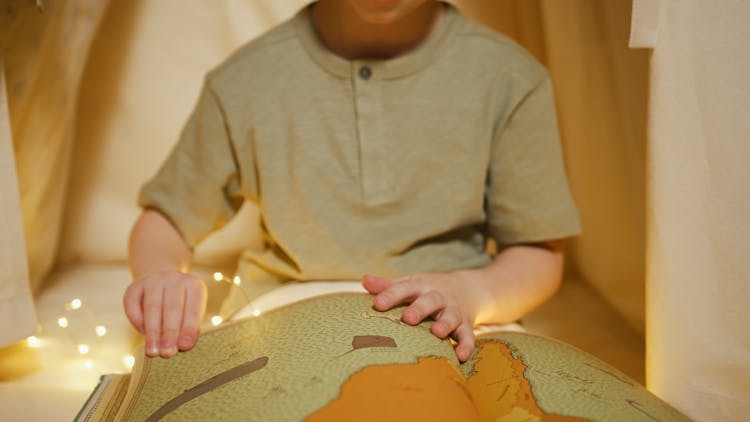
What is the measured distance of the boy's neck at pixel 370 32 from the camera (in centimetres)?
75

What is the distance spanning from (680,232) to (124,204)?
2.70ft

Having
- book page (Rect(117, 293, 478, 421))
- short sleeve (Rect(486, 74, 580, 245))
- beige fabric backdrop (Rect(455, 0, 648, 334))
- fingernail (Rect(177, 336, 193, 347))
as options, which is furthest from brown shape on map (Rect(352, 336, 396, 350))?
beige fabric backdrop (Rect(455, 0, 648, 334))

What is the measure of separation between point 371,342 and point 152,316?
0.73 feet

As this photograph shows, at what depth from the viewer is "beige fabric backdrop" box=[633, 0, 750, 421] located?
0.52m

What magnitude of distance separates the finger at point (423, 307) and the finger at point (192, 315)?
0.19 m

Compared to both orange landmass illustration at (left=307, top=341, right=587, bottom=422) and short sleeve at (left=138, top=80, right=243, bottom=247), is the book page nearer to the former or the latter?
orange landmass illustration at (left=307, top=341, right=587, bottom=422)

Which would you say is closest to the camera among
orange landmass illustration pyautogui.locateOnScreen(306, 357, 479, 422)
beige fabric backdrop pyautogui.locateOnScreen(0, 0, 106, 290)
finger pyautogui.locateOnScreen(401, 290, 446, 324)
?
orange landmass illustration pyautogui.locateOnScreen(306, 357, 479, 422)

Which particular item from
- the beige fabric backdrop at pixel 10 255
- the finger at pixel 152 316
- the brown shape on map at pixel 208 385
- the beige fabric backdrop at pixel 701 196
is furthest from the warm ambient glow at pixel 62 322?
the beige fabric backdrop at pixel 701 196

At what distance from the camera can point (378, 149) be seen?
0.74 m

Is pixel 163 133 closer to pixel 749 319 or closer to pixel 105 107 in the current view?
pixel 105 107

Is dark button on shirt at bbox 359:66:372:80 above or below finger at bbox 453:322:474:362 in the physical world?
above

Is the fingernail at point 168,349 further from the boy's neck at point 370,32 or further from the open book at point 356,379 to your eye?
the boy's neck at point 370,32

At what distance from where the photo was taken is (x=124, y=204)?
3.52ft

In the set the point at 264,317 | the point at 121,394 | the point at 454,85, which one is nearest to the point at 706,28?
the point at 454,85
